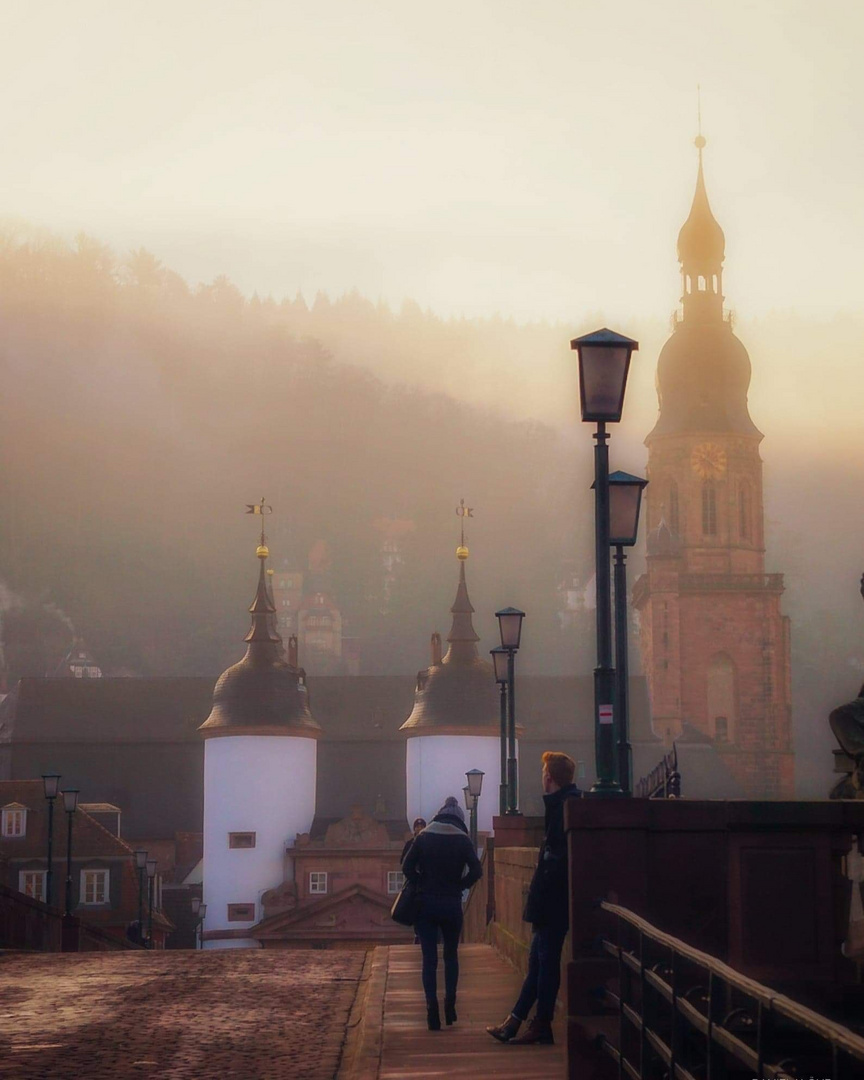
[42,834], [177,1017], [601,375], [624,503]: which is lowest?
[177,1017]

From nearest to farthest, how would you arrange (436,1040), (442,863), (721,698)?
(436,1040) < (442,863) < (721,698)

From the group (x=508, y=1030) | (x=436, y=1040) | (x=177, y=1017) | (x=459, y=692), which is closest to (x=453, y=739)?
(x=459, y=692)

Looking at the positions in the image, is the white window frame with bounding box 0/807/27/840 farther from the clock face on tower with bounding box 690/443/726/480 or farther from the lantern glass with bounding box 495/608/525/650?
the lantern glass with bounding box 495/608/525/650

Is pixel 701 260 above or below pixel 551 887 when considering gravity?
above

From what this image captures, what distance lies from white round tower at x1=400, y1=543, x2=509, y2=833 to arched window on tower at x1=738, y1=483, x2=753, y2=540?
30.0m

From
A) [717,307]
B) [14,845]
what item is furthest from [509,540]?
[14,845]

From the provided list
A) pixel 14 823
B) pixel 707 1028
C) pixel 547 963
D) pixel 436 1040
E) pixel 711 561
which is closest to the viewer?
pixel 707 1028

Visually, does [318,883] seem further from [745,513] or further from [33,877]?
[745,513]

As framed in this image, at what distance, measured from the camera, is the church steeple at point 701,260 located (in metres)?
98.2

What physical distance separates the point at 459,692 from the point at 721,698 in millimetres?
28481

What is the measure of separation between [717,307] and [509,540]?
6718 centimetres

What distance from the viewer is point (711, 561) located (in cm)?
9775

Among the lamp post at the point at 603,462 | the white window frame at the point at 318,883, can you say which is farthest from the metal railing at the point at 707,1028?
the white window frame at the point at 318,883

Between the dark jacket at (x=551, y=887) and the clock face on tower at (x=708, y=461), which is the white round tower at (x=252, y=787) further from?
the dark jacket at (x=551, y=887)
